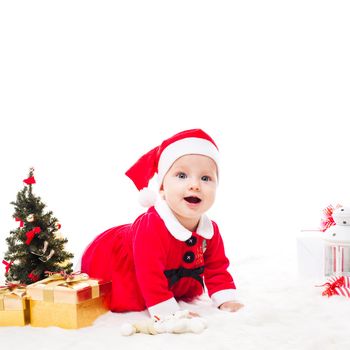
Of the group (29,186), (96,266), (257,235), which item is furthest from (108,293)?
(257,235)

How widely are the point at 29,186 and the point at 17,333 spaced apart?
609 millimetres

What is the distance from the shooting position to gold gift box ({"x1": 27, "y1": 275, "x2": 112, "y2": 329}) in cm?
164

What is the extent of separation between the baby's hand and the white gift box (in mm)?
632

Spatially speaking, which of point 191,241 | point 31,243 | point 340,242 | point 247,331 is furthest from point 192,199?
point 340,242

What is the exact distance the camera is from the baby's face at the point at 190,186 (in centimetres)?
180

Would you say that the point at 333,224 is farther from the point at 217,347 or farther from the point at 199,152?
the point at 217,347

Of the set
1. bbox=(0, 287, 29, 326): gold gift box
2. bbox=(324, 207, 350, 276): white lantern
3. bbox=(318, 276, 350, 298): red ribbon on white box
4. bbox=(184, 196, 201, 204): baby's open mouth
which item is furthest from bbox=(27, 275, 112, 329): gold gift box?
bbox=(324, 207, 350, 276): white lantern

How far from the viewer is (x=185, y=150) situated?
1838mm

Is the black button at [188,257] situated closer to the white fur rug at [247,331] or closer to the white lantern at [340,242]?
the white fur rug at [247,331]

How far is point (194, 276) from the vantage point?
195 cm

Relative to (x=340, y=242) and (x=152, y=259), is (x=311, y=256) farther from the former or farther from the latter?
(x=152, y=259)

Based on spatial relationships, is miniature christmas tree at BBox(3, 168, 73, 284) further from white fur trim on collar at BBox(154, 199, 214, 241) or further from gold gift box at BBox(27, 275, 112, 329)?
white fur trim on collar at BBox(154, 199, 214, 241)

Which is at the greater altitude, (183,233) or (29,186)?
(29,186)

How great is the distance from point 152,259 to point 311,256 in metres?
0.95
